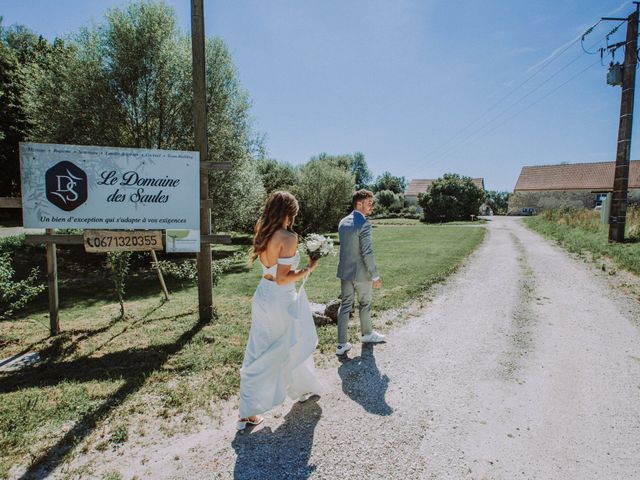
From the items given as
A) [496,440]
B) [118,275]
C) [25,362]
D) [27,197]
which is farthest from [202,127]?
[496,440]

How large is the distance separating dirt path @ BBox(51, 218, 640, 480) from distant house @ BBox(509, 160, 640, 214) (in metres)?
50.8

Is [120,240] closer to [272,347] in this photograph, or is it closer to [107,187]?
[107,187]

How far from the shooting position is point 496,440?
318 cm

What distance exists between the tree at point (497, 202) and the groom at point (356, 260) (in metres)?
65.5

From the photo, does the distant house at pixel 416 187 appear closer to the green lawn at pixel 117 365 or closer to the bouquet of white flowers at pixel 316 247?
the green lawn at pixel 117 365

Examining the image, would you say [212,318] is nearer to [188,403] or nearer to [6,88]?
[188,403]

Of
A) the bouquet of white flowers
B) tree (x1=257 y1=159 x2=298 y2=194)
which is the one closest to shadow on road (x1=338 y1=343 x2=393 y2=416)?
the bouquet of white flowers

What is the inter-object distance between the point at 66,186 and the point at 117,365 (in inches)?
115

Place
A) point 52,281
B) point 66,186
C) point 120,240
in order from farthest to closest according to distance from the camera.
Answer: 1. point 52,281
2. point 120,240
3. point 66,186

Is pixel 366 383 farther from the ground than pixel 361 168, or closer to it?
closer to it

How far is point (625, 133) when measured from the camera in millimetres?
13812

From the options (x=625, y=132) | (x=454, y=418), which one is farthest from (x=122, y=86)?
(x=625, y=132)

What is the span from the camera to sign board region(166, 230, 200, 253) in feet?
19.7

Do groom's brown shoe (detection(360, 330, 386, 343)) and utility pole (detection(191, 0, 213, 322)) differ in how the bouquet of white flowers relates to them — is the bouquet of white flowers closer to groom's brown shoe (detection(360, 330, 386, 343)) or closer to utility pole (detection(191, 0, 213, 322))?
groom's brown shoe (detection(360, 330, 386, 343))
